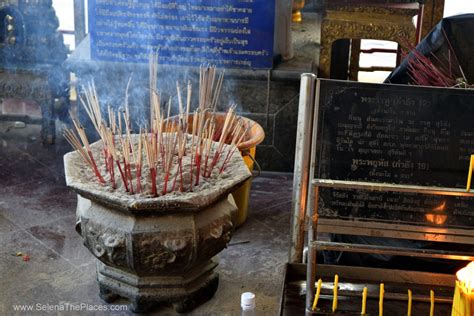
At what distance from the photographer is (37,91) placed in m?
5.48

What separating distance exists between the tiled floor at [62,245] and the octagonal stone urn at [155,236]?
112mm

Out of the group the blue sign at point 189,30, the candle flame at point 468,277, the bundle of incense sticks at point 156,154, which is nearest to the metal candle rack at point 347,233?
the candle flame at point 468,277

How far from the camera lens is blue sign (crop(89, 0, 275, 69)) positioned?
5094mm

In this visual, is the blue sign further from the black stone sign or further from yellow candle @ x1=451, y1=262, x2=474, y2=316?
yellow candle @ x1=451, y1=262, x2=474, y2=316

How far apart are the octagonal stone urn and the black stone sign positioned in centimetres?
53

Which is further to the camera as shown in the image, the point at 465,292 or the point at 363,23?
the point at 363,23

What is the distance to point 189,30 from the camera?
17.0 ft

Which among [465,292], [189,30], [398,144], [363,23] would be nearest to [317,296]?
[465,292]

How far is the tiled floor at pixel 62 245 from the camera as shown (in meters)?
3.78

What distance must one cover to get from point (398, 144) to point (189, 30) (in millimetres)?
2232

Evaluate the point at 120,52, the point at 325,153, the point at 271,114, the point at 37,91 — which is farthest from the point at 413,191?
the point at 37,91

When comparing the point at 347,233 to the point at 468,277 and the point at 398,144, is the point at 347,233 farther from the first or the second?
the point at 468,277

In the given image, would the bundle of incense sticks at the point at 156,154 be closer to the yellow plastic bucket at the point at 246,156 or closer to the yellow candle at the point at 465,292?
the yellow plastic bucket at the point at 246,156

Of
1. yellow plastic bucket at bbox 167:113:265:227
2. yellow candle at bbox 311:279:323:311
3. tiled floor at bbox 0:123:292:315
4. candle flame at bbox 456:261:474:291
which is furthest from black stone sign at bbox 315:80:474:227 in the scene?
yellow plastic bucket at bbox 167:113:265:227
